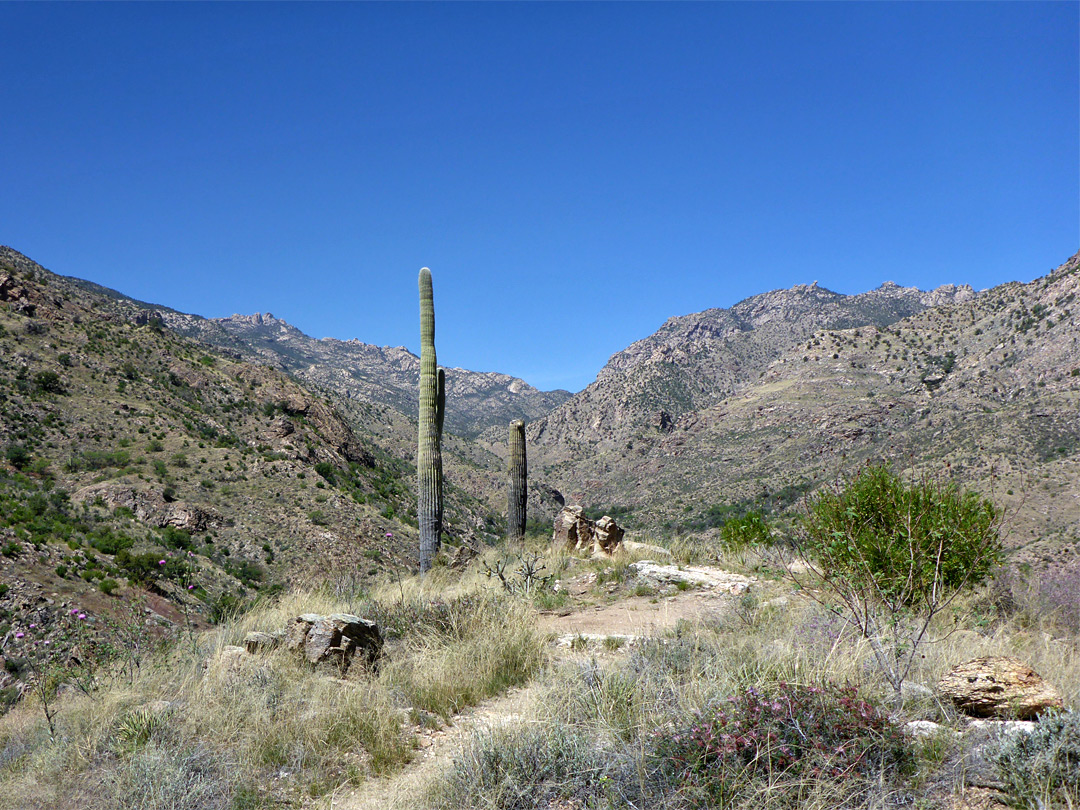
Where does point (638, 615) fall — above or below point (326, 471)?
below

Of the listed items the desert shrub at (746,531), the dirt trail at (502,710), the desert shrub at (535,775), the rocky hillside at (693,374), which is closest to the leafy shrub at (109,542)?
the dirt trail at (502,710)

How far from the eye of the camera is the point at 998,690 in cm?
379

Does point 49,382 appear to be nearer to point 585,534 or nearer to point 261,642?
point 585,534

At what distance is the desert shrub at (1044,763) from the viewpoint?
288 cm

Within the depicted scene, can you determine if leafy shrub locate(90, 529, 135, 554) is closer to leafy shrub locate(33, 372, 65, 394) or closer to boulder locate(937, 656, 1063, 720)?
leafy shrub locate(33, 372, 65, 394)

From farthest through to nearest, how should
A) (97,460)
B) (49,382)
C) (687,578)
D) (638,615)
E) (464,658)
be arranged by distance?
(49,382)
(97,460)
(687,578)
(638,615)
(464,658)

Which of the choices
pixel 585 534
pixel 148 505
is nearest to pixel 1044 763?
pixel 585 534

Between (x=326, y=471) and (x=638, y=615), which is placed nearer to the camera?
(x=638, y=615)

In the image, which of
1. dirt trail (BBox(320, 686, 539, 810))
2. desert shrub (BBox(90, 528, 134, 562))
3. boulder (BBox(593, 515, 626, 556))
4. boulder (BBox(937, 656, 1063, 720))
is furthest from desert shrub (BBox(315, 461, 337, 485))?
boulder (BBox(937, 656, 1063, 720))

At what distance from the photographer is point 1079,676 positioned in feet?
14.8

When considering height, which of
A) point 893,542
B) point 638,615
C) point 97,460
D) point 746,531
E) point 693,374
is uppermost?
point 693,374

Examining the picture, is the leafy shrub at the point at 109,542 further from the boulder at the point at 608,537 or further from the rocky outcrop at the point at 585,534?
the boulder at the point at 608,537

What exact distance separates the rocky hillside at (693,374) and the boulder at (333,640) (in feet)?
308

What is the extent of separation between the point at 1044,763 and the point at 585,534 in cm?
1127
